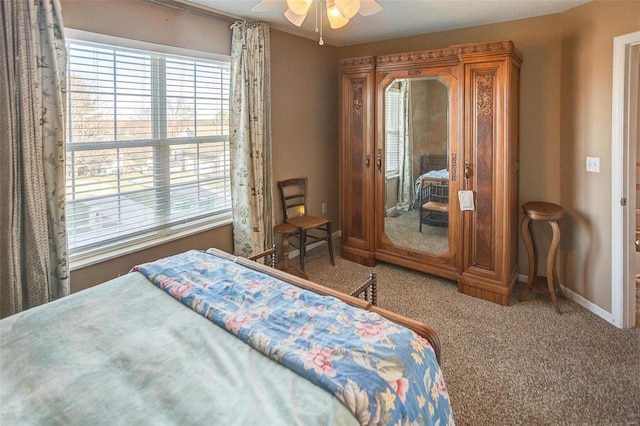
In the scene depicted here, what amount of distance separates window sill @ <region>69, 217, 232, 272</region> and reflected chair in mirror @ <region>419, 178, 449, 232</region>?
1.87 m

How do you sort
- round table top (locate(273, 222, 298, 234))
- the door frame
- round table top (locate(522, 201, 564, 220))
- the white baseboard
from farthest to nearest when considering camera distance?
round table top (locate(273, 222, 298, 234)), round table top (locate(522, 201, 564, 220)), the white baseboard, the door frame

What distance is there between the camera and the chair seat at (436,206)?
3.43 meters

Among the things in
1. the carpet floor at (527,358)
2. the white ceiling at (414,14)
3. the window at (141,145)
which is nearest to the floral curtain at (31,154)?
the window at (141,145)

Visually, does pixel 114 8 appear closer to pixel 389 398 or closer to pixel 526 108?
pixel 389 398

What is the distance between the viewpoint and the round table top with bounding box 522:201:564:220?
116 inches

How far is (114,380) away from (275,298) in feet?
2.16

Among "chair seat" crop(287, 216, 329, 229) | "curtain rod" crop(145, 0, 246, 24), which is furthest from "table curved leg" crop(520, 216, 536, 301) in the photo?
"curtain rod" crop(145, 0, 246, 24)

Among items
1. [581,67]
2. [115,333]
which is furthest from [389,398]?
[581,67]

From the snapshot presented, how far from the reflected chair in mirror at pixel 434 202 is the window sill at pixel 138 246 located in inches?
73.8

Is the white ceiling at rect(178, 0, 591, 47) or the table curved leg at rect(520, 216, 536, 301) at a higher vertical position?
the white ceiling at rect(178, 0, 591, 47)

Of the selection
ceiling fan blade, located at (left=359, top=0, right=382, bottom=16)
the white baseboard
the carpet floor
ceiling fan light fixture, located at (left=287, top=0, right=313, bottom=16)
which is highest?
ceiling fan blade, located at (left=359, top=0, right=382, bottom=16)

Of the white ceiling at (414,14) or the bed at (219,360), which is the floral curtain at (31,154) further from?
the white ceiling at (414,14)

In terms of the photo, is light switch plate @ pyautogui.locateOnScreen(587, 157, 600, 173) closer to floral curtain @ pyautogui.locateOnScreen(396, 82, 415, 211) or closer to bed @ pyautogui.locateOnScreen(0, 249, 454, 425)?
floral curtain @ pyautogui.locateOnScreen(396, 82, 415, 211)

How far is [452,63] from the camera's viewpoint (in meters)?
3.19
